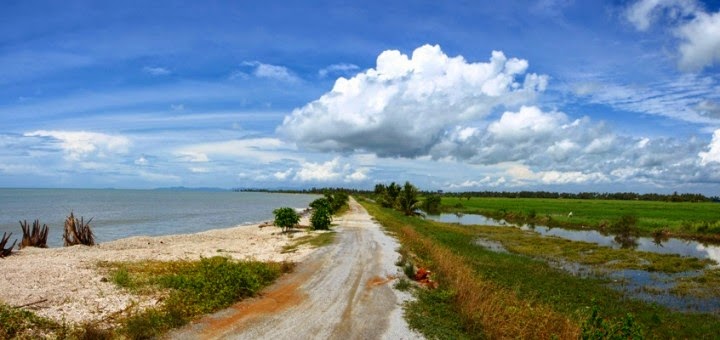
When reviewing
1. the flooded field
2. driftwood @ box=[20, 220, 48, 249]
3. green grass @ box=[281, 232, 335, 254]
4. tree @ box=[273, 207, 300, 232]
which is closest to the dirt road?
green grass @ box=[281, 232, 335, 254]

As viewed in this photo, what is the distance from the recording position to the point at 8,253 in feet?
74.7

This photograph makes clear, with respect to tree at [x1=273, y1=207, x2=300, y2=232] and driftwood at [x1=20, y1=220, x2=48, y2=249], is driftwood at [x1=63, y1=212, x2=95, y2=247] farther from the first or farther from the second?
tree at [x1=273, y1=207, x2=300, y2=232]

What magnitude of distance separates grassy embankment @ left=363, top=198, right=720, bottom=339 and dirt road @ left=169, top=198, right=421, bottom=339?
3.10ft

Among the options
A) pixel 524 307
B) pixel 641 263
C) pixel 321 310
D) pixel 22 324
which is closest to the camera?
pixel 22 324

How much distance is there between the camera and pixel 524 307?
13562mm

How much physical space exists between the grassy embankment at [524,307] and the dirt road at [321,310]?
95cm

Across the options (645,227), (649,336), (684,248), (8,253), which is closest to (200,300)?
(649,336)

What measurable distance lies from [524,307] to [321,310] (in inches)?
231

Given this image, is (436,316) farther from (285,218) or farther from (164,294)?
(285,218)

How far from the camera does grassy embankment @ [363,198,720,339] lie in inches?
443

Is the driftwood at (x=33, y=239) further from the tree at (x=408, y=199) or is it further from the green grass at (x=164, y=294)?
the tree at (x=408, y=199)

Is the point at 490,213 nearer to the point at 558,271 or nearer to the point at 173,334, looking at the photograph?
the point at 558,271

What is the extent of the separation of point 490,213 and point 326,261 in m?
62.5

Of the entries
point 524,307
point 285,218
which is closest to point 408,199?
point 285,218
